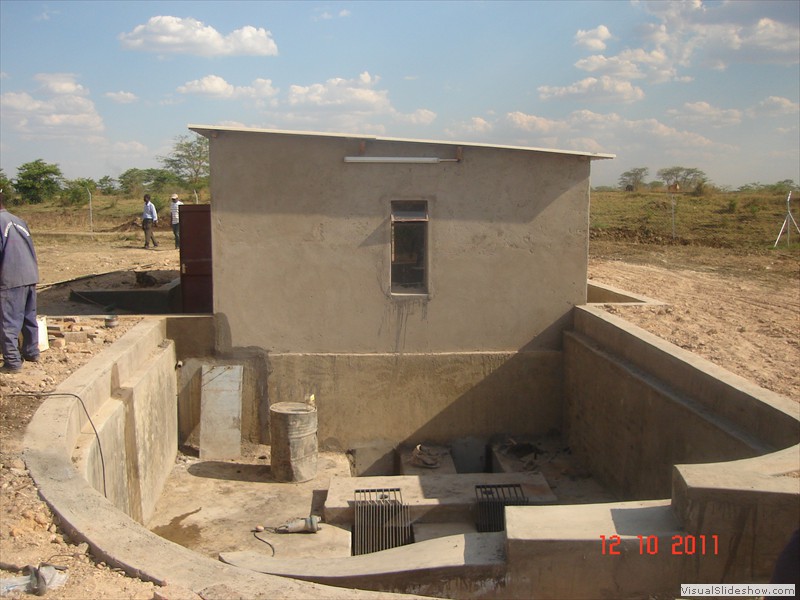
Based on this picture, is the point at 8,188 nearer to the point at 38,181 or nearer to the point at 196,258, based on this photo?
the point at 38,181

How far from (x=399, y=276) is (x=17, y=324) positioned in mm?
5175

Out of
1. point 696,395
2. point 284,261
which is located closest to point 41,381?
point 284,261

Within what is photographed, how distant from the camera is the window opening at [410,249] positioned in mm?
10203

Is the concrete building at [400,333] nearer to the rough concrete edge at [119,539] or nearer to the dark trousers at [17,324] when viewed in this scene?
the dark trousers at [17,324]

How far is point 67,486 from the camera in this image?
4.70 metres

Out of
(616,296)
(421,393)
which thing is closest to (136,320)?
(421,393)

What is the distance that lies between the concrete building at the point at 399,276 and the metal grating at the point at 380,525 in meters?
2.53

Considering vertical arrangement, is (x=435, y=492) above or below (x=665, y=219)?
below

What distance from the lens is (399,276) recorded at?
10617mm

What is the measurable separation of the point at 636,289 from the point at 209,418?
7611 millimetres

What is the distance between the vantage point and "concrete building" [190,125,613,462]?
32.4 feet

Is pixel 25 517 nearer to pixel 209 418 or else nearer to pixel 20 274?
pixel 20 274
